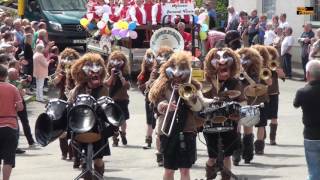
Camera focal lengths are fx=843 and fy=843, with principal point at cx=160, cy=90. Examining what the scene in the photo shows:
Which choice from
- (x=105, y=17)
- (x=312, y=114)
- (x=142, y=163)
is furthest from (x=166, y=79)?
(x=105, y=17)

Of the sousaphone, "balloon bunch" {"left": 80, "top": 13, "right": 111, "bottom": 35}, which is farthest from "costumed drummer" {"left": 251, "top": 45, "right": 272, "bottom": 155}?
"balloon bunch" {"left": 80, "top": 13, "right": 111, "bottom": 35}

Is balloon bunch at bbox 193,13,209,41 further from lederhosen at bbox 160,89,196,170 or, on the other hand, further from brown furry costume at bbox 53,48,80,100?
lederhosen at bbox 160,89,196,170

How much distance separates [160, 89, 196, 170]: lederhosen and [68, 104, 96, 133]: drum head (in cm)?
94

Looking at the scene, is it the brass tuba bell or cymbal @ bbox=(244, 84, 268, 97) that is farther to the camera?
cymbal @ bbox=(244, 84, 268, 97)

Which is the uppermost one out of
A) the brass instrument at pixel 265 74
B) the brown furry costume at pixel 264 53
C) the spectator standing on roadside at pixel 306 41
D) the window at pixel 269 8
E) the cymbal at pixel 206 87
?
the brown furry costume at pixel 264 53

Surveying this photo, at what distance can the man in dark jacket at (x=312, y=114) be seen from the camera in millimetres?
9969

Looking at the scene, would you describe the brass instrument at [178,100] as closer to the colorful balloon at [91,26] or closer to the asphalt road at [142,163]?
the asphalt road at [142,163]

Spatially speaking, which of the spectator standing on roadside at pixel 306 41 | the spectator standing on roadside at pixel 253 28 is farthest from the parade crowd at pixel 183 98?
the spectator standing on roadside at pixel 253 28

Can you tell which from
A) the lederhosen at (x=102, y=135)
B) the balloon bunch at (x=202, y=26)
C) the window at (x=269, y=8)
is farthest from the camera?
the window at (x=269, y=8)

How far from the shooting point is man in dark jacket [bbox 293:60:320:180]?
997cm

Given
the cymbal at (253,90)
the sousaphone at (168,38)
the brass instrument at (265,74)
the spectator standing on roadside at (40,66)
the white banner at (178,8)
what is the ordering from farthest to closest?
the white banner at (178,8) → the spectator standing on roadside at (40,66) → the sousaphone at (168,38) → the brass instrument at (265,74) → the cymbal at (253,90)

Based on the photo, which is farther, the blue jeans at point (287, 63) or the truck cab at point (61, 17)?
the truck cab at point (61, 17)

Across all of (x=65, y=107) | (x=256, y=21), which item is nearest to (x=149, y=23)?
(x=256, y=21)

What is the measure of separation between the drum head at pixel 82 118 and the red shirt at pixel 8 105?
1.16m
